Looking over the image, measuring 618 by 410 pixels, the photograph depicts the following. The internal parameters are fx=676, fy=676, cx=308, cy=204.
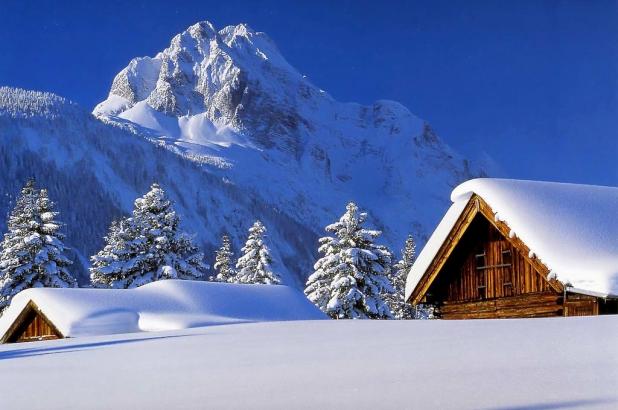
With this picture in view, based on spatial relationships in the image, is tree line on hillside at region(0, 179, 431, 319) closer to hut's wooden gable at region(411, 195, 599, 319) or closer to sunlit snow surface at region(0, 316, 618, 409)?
hut's wooden gable at region(411, 195, 599, 319)

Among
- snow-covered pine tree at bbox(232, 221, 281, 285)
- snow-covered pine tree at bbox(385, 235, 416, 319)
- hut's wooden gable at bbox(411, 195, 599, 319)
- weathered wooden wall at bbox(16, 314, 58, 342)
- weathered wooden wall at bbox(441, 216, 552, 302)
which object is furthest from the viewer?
snow-covered pine tree at bbox(385, 235, 416, 319)

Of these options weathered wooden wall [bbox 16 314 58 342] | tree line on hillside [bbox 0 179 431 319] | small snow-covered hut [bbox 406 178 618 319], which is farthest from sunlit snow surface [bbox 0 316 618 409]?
tree line on hillside [bbox 0 179 431 319]

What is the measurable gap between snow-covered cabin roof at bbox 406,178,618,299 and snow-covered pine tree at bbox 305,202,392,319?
1748 centimetres

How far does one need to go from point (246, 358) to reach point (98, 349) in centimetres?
374

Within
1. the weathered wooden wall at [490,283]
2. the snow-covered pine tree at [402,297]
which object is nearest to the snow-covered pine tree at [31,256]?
the snow-covered pine tree at [402,297]

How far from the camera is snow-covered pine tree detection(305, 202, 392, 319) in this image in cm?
3372

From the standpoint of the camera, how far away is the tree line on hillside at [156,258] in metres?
34.3

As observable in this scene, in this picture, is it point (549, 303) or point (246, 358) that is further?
point (549, 303)

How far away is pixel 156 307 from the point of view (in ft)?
73.3

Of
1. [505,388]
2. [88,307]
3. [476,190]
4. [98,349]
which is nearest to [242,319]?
[88,307]

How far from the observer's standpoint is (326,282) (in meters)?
36.8

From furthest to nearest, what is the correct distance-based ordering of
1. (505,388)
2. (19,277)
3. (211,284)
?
1. (19,277)
2. (211,284)
3. (505,388)

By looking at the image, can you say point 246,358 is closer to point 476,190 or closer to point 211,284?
point 476,190

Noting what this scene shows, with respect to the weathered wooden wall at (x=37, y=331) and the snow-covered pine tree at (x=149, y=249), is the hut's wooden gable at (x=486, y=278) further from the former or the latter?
the snow-covered pine tree at (x=149, y=249)
